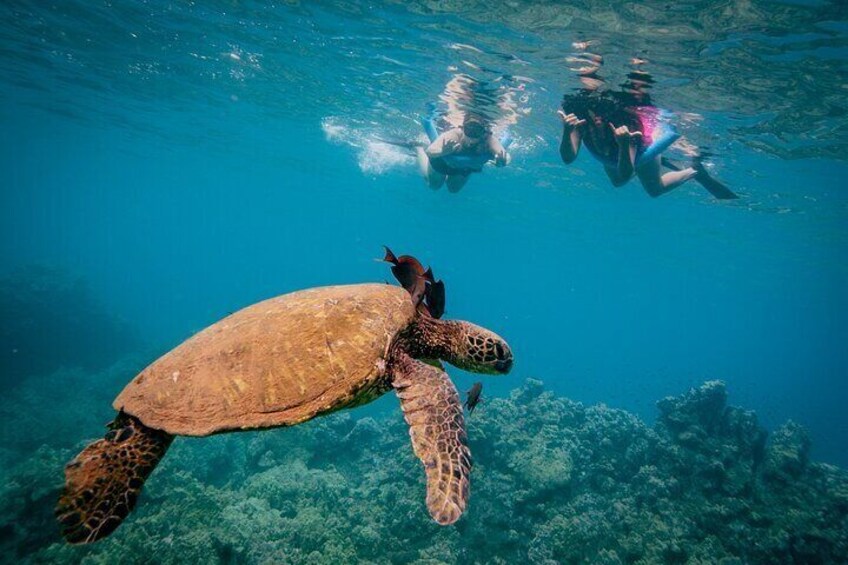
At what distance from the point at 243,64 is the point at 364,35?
7.48 meters

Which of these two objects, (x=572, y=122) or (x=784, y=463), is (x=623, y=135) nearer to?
(x=572, y=122)

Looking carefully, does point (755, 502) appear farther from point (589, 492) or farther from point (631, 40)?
point (631, 40)

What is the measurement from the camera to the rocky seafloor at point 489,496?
6789mm

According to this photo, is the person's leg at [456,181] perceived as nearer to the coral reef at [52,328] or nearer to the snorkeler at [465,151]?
the snorkeler at [465,151]

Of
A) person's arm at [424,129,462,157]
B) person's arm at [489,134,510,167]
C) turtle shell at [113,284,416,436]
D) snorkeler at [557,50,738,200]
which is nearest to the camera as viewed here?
turtle shell at [113,284,416,436]

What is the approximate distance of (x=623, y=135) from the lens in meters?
9.87

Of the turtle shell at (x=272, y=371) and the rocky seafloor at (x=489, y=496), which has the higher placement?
the turtle shell at (x=272, y=371)

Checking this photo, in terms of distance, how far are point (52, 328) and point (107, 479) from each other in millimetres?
25678

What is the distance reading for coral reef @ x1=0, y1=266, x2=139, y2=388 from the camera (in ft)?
60.6

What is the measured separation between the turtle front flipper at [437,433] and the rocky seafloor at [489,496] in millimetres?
5316

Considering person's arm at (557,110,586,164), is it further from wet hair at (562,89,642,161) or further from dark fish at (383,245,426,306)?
dark fish at (383,245,426,306)

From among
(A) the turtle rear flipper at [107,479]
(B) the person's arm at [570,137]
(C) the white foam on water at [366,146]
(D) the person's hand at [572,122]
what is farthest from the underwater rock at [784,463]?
(C) the white foam on water at [366,146]

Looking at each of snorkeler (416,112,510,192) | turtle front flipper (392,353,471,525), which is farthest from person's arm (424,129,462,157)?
turtle front flipper (392,353,471,525)

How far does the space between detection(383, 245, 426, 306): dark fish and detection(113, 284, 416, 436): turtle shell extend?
2.32 ft
